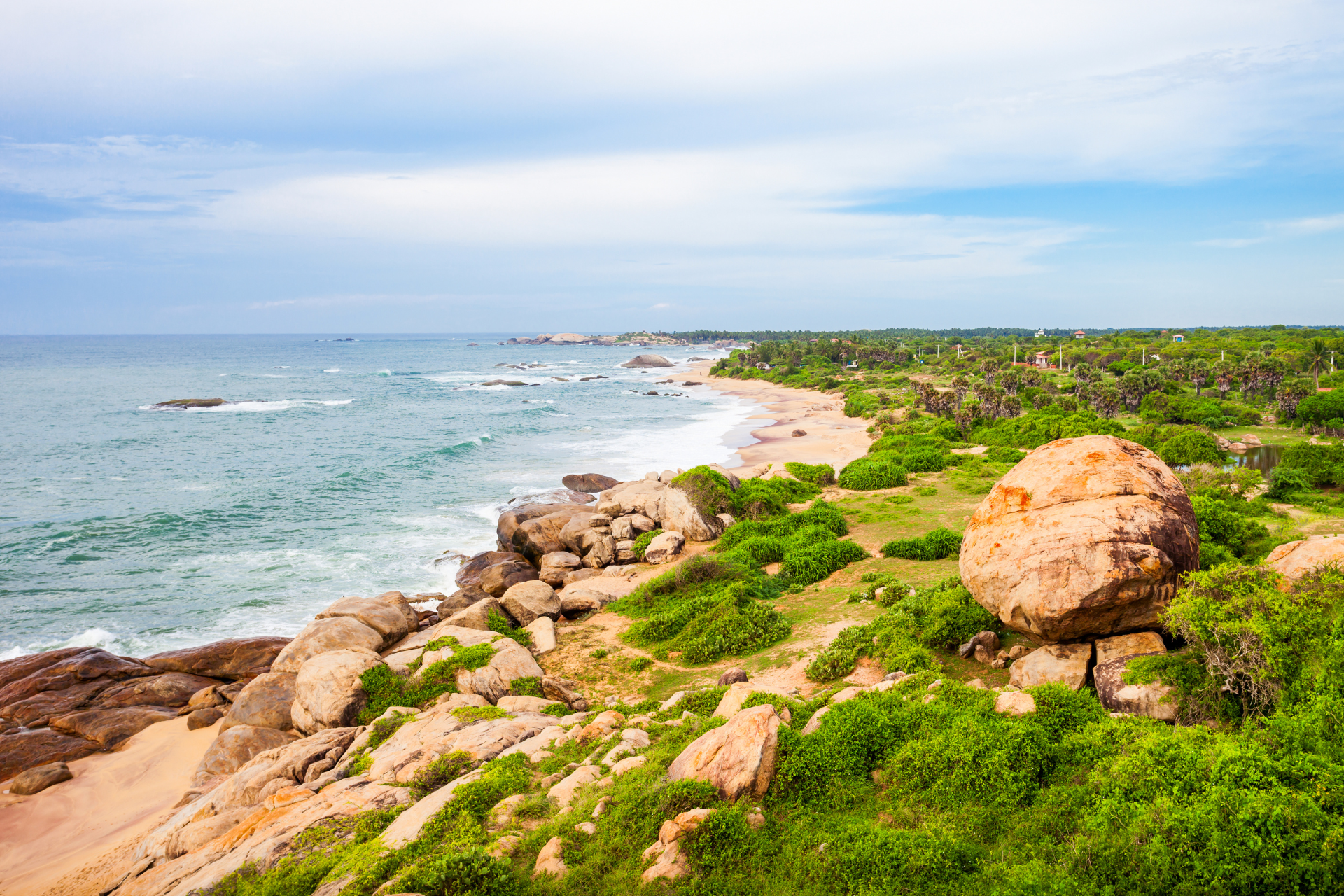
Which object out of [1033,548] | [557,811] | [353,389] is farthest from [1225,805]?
[353,389]

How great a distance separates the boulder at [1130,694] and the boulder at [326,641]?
51.7 feet

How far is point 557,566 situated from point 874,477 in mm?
15339

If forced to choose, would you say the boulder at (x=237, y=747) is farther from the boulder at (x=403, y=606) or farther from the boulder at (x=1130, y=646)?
the boulder at (x=1130, y=646)

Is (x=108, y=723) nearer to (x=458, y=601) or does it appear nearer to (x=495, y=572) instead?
(x=458, y=601)

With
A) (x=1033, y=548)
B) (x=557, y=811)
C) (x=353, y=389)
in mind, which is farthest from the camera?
(x=353, y=389)

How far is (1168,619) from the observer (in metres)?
9.17

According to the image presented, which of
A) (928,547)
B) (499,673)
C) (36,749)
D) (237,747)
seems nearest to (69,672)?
(36,749)

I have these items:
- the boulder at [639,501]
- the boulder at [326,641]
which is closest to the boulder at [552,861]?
the boulder at [326,641]

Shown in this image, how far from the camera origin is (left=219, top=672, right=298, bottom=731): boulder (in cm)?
1480

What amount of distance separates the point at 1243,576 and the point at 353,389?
10645 centimetres

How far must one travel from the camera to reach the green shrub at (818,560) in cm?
1933

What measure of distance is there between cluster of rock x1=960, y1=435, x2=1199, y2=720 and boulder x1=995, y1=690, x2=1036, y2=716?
54mm

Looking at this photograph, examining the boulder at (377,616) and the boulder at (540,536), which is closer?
the boulder at (377,616)

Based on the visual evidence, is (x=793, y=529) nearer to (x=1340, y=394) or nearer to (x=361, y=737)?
(x=361, y=737)
